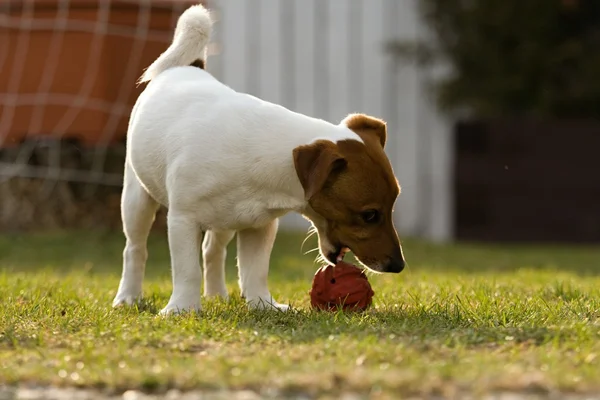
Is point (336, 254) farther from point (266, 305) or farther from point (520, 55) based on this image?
point (520, 55)

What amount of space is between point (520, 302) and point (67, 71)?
6.22m

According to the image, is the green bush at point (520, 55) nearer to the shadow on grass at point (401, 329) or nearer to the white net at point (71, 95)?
the white net at point (71, 95)

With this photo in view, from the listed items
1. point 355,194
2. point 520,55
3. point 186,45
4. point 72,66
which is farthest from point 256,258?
point 520,55

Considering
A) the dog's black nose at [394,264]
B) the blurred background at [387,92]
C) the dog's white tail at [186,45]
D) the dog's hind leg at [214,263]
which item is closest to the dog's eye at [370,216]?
the dog's black nose at [394,264]

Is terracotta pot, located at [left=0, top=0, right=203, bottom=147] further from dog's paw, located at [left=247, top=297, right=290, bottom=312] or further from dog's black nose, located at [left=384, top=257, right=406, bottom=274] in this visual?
dog's black nose, located at [left=384, top=257, right=406, bottom=274]

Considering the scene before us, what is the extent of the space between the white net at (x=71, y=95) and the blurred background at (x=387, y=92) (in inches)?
0.5

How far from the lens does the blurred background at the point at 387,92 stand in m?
9.95

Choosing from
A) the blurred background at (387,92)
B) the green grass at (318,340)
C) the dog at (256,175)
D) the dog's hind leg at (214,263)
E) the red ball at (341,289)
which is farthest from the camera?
the blurred background at (387,92)

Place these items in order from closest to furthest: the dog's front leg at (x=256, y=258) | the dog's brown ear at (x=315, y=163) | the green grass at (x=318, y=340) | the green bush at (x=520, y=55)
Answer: the green grass at (x=318, y=340), the dog's brown ear at (x=315, y=163), the dog's front leg at (x=256, y=258), the green bush at (x=520, y=55)

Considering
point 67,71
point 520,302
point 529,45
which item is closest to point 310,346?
point 520,302

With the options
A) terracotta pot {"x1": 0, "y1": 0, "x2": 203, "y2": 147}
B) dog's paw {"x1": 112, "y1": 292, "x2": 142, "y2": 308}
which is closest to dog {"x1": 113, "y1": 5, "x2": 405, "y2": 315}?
dog's paw {"x1": 112, "y1": 292, "x2": 142, "y2": 308}

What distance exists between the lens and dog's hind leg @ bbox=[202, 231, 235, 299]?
5.28 metres

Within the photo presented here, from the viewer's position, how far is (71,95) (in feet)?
32.3

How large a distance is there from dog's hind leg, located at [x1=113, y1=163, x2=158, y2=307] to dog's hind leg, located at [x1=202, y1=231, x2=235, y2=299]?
1.02 feet
